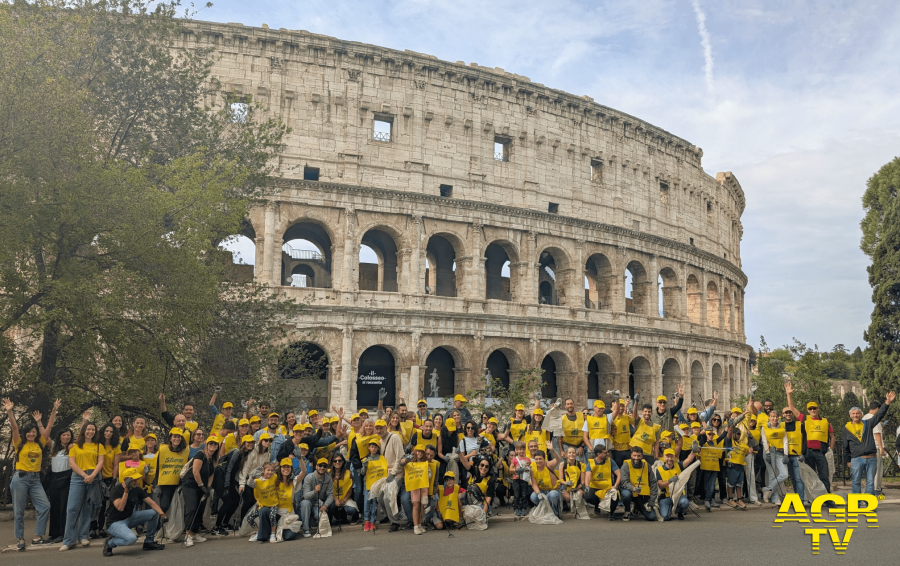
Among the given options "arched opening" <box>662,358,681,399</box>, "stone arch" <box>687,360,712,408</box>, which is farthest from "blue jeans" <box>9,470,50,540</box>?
"stone arch" <box>687,360,712,408</box>

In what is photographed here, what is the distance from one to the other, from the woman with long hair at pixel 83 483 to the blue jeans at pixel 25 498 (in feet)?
1.60

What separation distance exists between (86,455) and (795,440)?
1151 centimetres

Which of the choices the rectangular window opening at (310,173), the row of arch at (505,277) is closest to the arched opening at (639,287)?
the row of arch at (505,277)

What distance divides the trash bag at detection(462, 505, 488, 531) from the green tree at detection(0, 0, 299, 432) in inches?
272

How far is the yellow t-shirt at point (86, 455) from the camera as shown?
10.0m

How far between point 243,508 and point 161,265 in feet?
17.6

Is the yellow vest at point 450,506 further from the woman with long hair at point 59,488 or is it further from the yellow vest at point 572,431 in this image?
the woman with long hair at point 59,488

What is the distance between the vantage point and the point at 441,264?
33.5 metres

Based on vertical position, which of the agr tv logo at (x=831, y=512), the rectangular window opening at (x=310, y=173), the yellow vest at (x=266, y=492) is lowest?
the agr tv logo at (x=831, y=512)

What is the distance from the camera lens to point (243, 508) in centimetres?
1084

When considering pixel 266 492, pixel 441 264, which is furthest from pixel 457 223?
pixel 266 492

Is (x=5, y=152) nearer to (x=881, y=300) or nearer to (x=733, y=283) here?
(x=881, y=300)

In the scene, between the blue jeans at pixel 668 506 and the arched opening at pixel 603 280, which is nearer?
the blue jeans at pixel 668 506

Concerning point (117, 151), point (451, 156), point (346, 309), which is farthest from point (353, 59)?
point (117, 151)
